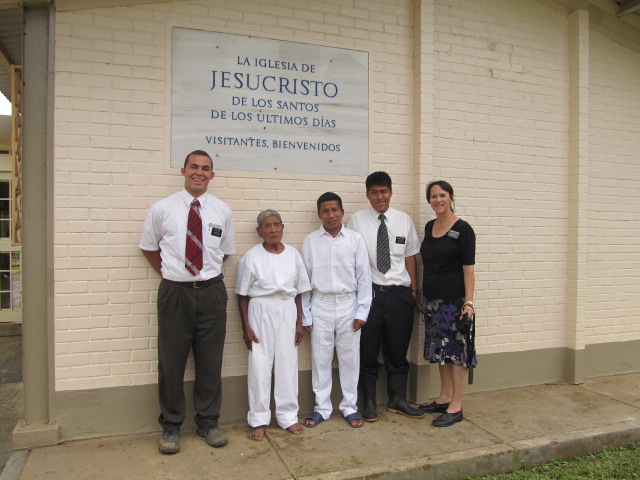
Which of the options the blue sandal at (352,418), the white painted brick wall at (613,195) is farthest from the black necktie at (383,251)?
the white painted brick wall at (613,195)

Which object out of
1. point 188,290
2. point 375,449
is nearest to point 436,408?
point 375,449

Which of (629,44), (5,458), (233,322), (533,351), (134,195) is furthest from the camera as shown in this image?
(629,44)

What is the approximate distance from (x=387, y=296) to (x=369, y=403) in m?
0.93

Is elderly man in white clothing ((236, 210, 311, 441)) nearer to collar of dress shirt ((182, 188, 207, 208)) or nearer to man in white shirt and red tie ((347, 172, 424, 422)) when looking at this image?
collar of dress shirt ((182, 188, 207, 208))

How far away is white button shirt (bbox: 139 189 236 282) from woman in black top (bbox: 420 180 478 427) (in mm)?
1742

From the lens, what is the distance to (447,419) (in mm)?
4156

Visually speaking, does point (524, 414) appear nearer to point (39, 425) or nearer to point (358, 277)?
point (358, 277)

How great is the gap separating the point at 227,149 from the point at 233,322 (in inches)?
56.2

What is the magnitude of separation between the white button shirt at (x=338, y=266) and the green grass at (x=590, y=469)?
1627mm

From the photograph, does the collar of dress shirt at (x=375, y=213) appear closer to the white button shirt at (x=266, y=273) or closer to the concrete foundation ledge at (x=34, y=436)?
the white button shirt at (x=266, y=273)

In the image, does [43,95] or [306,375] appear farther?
[306,375]

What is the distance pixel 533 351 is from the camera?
520cm

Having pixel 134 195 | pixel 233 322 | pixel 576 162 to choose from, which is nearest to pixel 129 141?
pixel 134 195

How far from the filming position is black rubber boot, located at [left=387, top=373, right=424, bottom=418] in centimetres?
437
